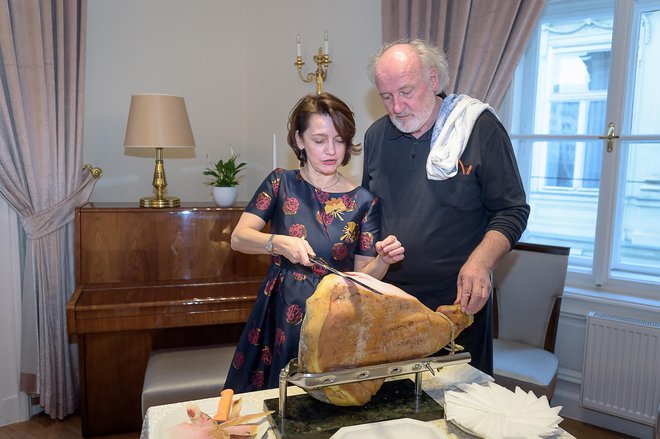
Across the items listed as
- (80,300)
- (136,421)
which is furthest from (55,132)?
(136,421)

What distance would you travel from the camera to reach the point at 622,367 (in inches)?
99.9

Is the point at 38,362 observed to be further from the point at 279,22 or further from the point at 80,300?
the point at 279,22

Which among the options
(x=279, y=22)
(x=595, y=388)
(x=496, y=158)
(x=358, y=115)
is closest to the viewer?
(x=496, y=158)

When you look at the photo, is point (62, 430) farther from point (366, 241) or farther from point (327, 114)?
point (327, 114)

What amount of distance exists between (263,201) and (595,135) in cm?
197

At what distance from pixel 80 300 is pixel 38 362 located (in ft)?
2.03

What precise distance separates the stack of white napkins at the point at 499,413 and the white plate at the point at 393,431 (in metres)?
0.05

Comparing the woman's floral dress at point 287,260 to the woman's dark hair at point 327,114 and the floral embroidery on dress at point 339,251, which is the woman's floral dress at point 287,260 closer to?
the floral embroidery on dress at point 339,251

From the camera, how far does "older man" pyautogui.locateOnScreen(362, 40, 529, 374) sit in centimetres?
160

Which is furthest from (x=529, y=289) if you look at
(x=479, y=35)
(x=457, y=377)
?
(x=457, y=377)

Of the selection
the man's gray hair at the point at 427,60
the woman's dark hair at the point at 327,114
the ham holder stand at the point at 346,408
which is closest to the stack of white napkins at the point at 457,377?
the ham holder stand at the point at 346,408

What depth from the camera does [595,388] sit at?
8.59 ft

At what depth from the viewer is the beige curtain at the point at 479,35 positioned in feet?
8.39

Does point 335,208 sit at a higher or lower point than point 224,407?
higher
